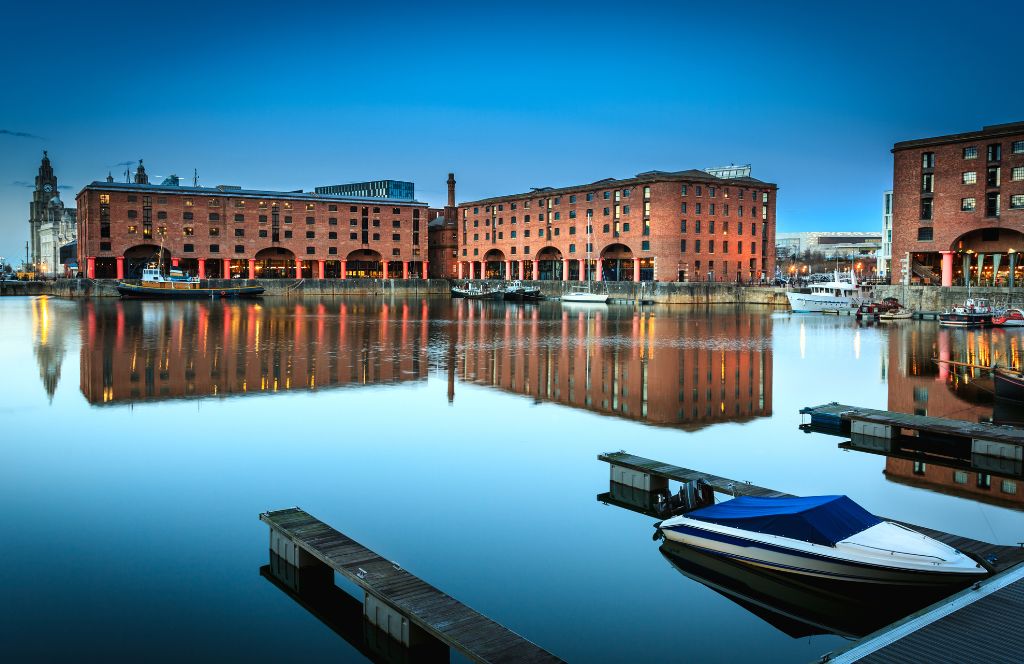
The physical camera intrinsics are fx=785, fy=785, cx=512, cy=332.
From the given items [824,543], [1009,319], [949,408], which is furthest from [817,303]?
[824,543]

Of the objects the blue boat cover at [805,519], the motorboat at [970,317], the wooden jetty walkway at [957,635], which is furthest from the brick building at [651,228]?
the wooden jetty walkway at [957,635]

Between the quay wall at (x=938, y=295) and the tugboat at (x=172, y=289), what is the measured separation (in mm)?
75875

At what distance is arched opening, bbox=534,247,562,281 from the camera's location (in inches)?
4738

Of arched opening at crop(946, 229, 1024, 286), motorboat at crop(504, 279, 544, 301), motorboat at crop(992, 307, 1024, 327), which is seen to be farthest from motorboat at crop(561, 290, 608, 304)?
motorboat at crop(992, 307, 1024, 327)

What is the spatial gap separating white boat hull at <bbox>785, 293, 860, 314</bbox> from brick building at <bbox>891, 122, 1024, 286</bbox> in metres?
4.86

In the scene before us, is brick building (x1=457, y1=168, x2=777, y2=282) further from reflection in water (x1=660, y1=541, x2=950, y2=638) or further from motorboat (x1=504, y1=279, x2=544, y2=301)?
reflection in water (x1=660, y1=541, x2=950, y2=638)

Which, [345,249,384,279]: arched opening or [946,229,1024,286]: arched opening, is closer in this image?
[946,229,1024,286]: arched opening

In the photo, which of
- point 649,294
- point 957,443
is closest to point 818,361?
point 957,443

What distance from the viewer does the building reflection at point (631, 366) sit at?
81.2ft

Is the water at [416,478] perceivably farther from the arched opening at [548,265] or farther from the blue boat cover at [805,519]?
the arched opening at [548,265]

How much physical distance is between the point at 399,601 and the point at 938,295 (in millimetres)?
76033

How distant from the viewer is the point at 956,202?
238 feet

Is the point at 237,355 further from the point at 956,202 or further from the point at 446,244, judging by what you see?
the point at 446,244

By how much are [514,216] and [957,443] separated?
349 feet
